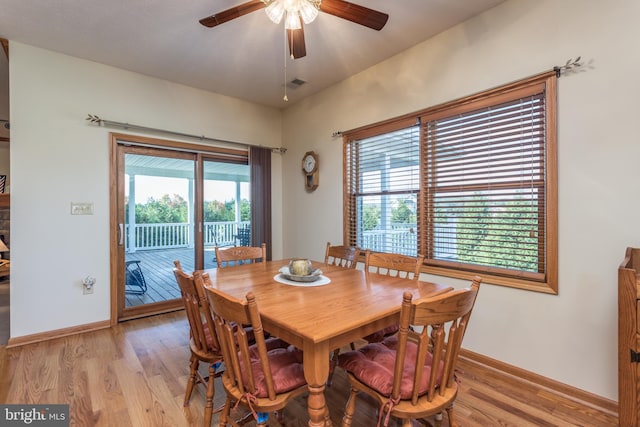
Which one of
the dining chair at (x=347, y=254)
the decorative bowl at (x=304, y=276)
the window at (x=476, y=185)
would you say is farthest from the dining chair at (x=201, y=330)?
the window at (x=476, y=185)

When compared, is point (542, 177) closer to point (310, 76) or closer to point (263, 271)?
point (263, 271)

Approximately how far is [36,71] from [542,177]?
4575mm

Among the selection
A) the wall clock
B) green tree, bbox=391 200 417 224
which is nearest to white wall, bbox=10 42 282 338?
the wall clock

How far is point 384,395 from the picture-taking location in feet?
4.24

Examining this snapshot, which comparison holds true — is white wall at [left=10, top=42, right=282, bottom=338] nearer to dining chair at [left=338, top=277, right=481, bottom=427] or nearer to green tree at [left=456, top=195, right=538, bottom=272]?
dining chair at [left=338, top=277, right=481, bottom=427]

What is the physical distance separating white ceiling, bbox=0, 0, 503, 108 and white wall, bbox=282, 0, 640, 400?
15.2 inches

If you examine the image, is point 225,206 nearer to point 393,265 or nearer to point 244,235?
point 244,235

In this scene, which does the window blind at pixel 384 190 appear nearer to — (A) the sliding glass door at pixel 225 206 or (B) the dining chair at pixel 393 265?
(B) the dining chair at pixel 393 265

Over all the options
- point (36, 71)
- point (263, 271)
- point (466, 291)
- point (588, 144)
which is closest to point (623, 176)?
point (588, 144)

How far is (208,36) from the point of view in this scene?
2.70 meters

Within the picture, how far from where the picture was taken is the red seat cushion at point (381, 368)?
1287mm

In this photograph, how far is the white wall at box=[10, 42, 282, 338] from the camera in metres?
2.84

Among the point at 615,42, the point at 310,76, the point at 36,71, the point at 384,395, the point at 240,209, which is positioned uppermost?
the point at 310,76

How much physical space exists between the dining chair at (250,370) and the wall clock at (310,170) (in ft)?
9.22
